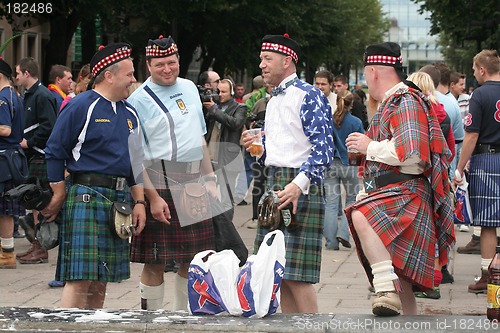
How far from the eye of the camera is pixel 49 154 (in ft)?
22.3

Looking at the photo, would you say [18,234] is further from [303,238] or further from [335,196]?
[303,238]

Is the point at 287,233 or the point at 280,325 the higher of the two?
the point at 287,233

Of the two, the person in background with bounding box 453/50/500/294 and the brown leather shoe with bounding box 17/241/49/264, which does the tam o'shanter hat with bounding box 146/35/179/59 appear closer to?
the person in background with bounding box 453/50/500/294

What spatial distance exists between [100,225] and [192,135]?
102 centimetres

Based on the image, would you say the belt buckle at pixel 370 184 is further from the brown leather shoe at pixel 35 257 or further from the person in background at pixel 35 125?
the brown leather shoe at pixel 35 257

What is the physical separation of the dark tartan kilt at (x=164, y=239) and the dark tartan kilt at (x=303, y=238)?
24.5 inches

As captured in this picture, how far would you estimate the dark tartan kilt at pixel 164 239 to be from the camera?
24.3ft

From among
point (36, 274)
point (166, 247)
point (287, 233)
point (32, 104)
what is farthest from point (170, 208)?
point (32, 104)

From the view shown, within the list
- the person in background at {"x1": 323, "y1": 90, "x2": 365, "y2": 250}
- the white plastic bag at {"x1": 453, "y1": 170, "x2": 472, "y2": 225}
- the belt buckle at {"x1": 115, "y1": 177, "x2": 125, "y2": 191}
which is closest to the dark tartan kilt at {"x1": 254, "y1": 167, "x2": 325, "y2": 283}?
the belt buckle at {"x1": 115, "y1": 177, "x2": 125, "y2": 191}

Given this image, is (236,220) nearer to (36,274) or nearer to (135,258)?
(36,274)

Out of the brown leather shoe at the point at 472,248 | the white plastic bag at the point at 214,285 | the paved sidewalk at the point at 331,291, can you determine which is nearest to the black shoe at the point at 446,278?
the paved sidewalk at the point at 331,291

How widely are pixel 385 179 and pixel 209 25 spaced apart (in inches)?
1101

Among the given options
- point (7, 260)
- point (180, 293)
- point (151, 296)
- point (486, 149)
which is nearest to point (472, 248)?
point (486, 149)

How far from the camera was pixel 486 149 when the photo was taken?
9.84 metres
